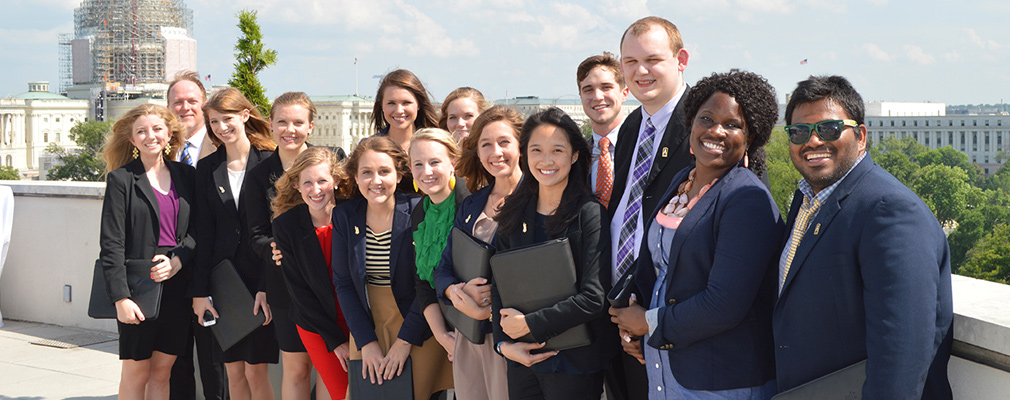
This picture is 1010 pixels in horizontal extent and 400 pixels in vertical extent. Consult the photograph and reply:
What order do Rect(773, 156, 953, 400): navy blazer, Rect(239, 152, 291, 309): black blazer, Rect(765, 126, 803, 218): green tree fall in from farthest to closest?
Rect(765, 126, 803, 218): green tree → Rect(239, 152, 291, 309): black blazer → Rect(773, 156, 953, 400): navy blazer

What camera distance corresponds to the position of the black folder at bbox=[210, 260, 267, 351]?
4.27 m

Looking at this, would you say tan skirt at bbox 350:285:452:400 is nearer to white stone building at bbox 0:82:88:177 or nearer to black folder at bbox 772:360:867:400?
black folder at bbox 772:360:867:400

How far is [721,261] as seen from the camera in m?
2.34

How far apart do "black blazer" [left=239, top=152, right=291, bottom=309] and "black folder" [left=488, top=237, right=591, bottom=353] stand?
1530mm

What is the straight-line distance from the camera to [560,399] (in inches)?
115

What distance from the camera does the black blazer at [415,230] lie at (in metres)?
3.43

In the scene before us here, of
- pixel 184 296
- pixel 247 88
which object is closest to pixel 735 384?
pixel 184 296

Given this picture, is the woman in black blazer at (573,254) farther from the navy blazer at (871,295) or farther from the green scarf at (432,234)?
the navy blazer at (871,295)

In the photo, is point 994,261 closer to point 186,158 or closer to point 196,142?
point 196,142

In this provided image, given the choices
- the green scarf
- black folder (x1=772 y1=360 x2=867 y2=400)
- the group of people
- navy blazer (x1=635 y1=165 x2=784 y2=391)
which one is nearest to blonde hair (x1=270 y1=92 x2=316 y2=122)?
the group of people

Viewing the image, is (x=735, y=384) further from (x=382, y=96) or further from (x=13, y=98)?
(x=13, y=98)

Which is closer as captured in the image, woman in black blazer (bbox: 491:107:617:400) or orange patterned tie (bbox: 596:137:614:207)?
woman in black blazer (bbox: 491:107:617:400)

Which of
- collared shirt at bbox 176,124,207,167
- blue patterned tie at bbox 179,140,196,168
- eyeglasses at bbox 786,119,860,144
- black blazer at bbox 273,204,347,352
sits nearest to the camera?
eyeglasses at bbox 786,119,860,144

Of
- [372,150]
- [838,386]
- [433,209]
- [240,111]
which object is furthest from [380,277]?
[838,386]
